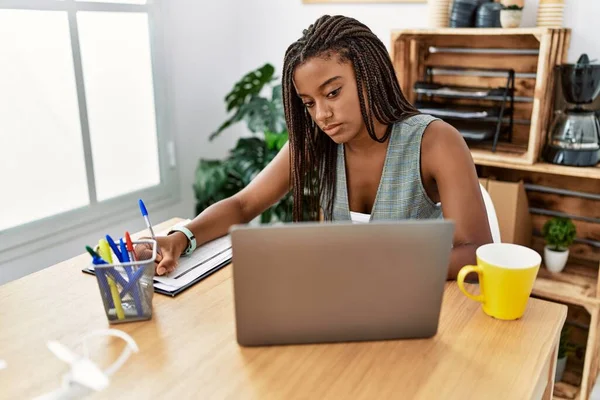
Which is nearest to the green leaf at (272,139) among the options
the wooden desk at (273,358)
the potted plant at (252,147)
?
the potted plant at (252,147)

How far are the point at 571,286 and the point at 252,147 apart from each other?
1.37 metres

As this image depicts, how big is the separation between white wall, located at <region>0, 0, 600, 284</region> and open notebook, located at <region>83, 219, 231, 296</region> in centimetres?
116

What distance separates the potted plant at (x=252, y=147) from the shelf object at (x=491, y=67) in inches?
22.1

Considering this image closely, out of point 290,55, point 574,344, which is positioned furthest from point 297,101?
point 574,344

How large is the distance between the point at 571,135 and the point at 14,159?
74.5 inches

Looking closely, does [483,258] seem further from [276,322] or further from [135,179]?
[135,179]

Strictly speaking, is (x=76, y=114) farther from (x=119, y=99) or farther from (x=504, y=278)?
(x=504, y=278)

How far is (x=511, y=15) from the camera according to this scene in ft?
5.81

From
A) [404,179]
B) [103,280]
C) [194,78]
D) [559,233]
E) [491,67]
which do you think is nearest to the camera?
[103,280]

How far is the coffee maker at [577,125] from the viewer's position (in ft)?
5.57

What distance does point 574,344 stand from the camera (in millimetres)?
2045

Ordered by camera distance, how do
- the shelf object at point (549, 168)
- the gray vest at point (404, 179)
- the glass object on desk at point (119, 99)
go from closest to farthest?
the gray vest at point (404, 179) < the shelf object at point (549, 168) < the glass object on desk at point (119, 99)

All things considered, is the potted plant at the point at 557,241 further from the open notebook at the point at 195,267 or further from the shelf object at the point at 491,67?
the open notebook at the point at 195,267

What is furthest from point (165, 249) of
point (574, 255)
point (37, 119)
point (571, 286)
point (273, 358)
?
point (574, 255)
